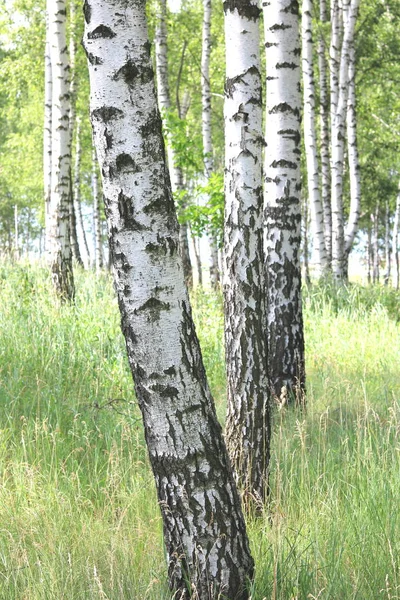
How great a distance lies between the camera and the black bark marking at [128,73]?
237 centimetres

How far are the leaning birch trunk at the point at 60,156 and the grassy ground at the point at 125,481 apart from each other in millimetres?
1881

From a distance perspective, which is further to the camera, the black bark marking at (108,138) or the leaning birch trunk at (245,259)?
the leaning birch trunk at (245,259)

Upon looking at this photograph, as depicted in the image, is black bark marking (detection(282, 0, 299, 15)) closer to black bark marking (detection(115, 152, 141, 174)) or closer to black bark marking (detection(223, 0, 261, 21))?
black bark marking (detection(223, 0, 261, 21))

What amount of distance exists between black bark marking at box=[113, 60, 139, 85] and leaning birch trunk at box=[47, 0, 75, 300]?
22.6 feet

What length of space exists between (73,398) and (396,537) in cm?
285

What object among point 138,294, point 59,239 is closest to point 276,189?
point 138,294

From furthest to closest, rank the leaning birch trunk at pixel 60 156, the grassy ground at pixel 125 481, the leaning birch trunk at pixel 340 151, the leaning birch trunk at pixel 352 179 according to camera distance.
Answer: the leaning birch trunk at pixel 352 179 → the leaning birch trunk at pixel 340 151 → the leaning birch trunk at pixel 60 156 → the grassy ground at pixel 125 481

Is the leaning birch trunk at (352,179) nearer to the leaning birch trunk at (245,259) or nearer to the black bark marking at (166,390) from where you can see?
the leaning birch trunk at (245,259)

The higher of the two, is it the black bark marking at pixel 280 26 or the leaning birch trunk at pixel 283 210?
the black bark marking at pixel 280 26

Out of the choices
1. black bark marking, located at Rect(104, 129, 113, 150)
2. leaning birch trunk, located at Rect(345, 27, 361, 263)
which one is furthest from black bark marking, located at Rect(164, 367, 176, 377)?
leaning birch trunk, located at Rect(345, 27, 361, 263)

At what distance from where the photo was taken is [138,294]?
2.40 meters

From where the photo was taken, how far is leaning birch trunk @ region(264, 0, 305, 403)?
17.5 ft

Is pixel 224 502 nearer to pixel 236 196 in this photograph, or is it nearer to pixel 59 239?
pixel 236 196

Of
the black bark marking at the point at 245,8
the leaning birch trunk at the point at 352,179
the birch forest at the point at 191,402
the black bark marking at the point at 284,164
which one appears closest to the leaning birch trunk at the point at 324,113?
the leaning birch trunk at the point at 352,179
